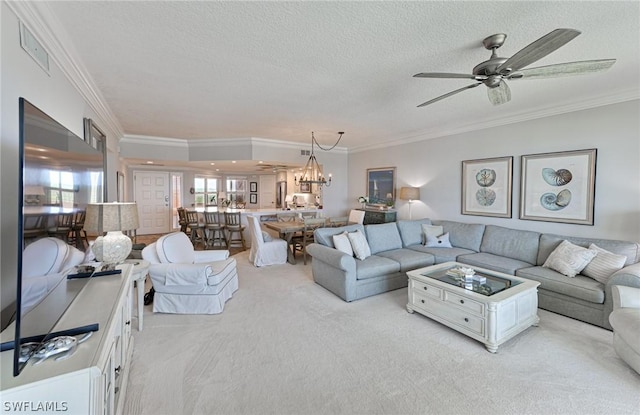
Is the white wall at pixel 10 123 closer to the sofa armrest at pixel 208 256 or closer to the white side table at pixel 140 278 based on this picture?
the white side table at pixel 140 278

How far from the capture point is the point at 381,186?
6.70 m

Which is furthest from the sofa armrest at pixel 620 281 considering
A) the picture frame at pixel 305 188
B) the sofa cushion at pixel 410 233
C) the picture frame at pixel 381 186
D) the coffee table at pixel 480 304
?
the picture frame at pixel 305 188

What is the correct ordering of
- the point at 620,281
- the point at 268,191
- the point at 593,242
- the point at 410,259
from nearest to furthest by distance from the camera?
1. the point at 620,281
2. the point at 593,242
3. the point at 410,259
4. the point at 268,191

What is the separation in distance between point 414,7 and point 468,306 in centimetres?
259

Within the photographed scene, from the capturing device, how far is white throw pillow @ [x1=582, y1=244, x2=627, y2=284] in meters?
2.98

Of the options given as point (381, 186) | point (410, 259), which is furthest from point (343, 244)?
point (381, 186)

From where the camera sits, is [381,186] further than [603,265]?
Yes

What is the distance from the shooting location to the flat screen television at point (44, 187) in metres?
1.02

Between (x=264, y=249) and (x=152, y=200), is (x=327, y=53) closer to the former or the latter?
(x=264, y=249)

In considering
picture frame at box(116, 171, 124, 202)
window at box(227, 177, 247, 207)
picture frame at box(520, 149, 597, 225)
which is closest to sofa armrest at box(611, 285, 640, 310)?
picture frame at box(520, 149, 597, 225)

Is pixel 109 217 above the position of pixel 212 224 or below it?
above

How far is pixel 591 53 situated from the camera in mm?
2465

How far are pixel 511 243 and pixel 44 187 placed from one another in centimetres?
512

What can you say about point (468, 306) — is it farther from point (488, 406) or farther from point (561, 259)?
point (561, 259)
